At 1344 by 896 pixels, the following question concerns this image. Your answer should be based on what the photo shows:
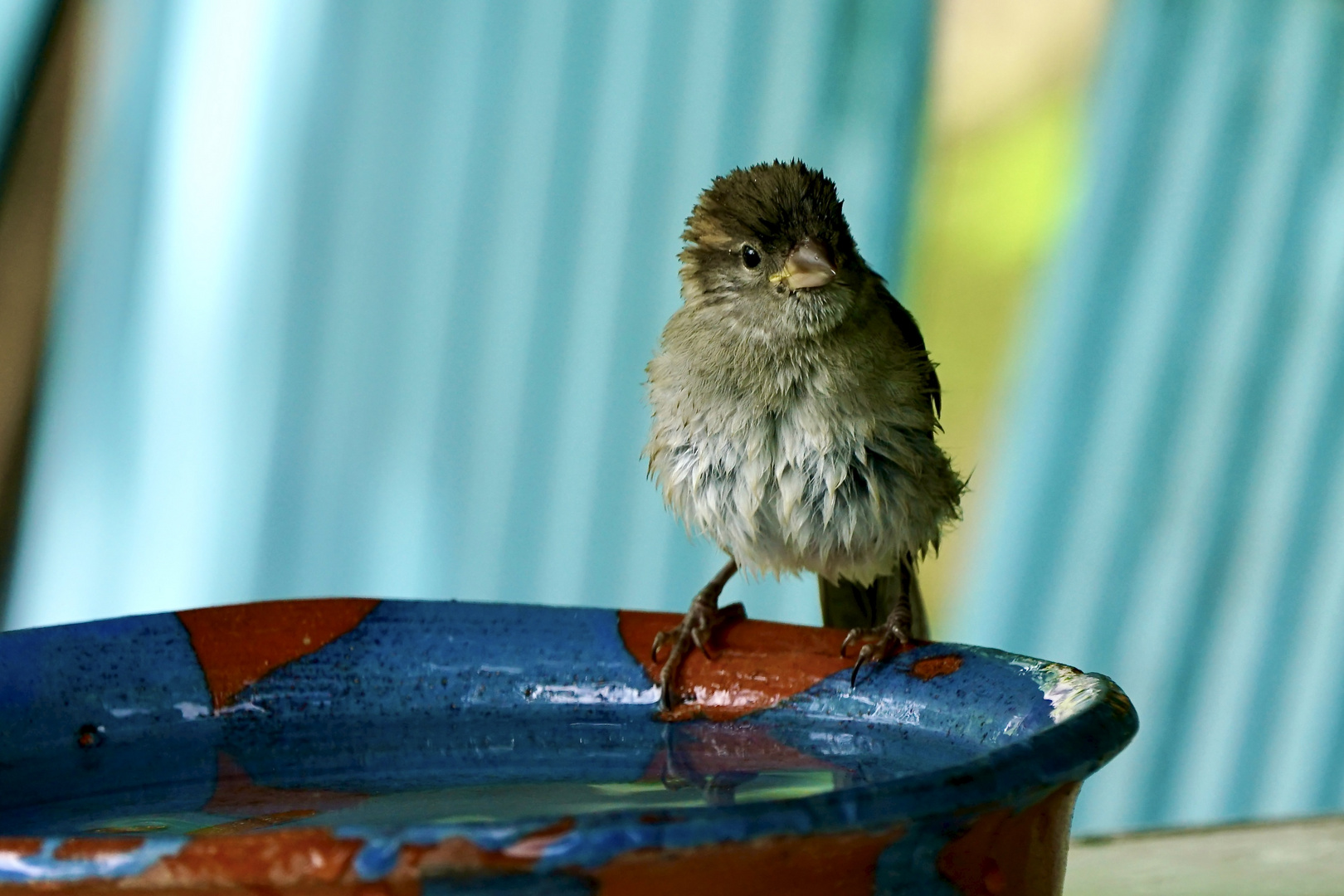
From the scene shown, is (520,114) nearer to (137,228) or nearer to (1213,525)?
(137,228)

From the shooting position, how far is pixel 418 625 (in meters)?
1.91

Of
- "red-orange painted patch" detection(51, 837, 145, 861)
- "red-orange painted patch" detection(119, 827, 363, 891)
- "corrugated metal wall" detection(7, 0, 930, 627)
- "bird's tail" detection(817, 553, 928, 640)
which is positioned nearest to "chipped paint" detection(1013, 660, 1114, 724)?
"red-orange painted patch" detection(119, 827, 363, 891)

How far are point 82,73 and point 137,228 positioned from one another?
0.39m

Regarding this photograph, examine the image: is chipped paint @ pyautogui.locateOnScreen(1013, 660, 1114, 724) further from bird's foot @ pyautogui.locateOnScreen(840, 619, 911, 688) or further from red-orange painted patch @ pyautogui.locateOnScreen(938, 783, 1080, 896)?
bird's foot @ pyautogui.locateOnScreen(840, 619, 911, 688)

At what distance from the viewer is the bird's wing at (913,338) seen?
2.51 m

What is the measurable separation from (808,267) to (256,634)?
101 cm

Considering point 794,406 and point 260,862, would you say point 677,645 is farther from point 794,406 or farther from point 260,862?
point 260,862

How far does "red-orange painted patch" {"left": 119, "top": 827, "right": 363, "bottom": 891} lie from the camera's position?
3.02 feet

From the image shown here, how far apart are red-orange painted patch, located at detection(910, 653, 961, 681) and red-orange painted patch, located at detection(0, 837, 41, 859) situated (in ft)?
3.44

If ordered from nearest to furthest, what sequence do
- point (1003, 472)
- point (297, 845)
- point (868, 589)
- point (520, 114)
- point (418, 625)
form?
1. point (297, 845)
2. point (418, 625)
3. point (868, 589)
4. point (520, 114)
5. point (1003, 472)

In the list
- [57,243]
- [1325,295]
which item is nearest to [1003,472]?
[1325,295]

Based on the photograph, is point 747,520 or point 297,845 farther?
point 747,520

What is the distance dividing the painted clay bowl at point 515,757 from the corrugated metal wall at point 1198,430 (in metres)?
2.69

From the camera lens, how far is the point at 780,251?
7.88ft
